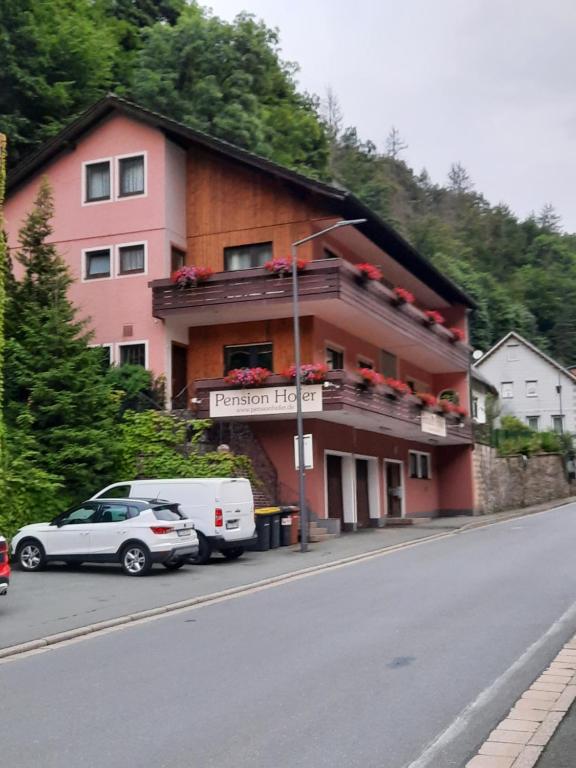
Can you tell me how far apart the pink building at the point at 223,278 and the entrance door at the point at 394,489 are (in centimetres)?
284

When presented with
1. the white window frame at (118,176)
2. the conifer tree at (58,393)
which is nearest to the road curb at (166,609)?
the conifer tree at (58,393)

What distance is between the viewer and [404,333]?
33312 millimetres

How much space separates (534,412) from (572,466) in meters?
11.9

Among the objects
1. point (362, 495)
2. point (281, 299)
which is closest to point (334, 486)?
point (362, 495)

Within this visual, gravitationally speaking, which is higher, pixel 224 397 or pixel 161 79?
pixel 161 79

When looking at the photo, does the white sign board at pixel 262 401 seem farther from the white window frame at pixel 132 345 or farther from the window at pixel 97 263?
the window at pixel 97 263

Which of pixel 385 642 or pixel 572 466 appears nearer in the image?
pixel 385 642

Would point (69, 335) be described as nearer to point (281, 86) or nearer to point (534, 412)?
point (281, 86)

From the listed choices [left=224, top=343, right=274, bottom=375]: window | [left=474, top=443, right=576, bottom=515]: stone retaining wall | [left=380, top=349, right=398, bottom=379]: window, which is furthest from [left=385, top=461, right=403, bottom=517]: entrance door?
[left=224, top=343, right=274, bottom=375]: window

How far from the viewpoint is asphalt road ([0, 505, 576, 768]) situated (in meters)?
6.59

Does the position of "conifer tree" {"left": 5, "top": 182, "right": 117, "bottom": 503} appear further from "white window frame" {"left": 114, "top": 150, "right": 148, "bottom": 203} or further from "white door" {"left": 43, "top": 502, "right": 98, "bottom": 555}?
"white window frame" {"left": 114, "top": 150, "right": 148, "bottom": 203}

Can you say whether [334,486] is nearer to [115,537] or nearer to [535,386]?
[115,537]

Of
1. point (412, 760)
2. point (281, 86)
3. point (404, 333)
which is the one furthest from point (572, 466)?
point (412, 760)

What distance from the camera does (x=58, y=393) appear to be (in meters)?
24.0
